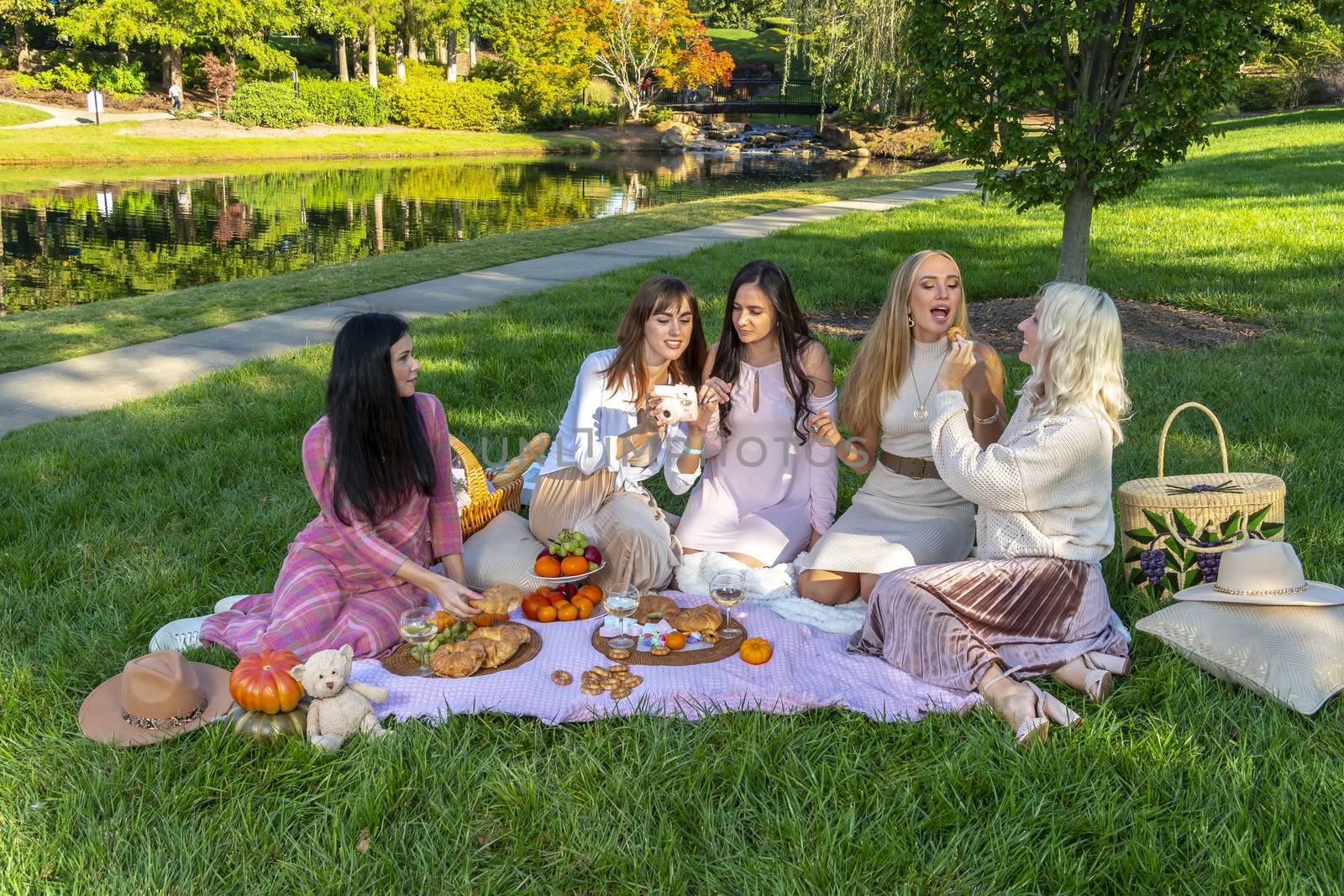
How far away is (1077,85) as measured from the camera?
7609mm

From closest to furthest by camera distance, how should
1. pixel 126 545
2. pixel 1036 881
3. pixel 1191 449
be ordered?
pixel 1036 881 < pixel 126 545 < pixel 1191 449

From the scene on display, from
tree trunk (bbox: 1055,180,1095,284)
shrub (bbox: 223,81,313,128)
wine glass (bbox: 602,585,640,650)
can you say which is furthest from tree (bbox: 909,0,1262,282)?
shrub (bbox: 223,81,313,128)

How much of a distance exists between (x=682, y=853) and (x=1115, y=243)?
10.8m

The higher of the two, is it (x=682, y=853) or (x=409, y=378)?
(x=409, y=378)

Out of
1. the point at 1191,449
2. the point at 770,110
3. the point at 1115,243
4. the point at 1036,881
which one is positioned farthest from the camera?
the point at 770,110

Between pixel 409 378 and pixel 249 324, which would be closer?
pixel 409 378

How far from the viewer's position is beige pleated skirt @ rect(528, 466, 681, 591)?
439cm

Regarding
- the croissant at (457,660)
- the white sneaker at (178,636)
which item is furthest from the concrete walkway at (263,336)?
the croissant at (457,660)

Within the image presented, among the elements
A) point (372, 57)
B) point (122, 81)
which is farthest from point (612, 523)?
point (122, 81)

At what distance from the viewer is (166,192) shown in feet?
69.2

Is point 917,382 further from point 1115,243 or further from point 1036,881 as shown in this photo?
point 1115,243

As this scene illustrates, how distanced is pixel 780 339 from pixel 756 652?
159cm

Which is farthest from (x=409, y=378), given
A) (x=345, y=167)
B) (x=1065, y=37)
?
(x=345, y=167)

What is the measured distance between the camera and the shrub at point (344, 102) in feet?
119
